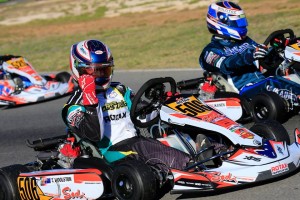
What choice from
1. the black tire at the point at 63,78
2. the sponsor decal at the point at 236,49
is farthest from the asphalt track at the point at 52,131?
the sponsor decal at the point at 236,49

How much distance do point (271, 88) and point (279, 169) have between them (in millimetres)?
2726

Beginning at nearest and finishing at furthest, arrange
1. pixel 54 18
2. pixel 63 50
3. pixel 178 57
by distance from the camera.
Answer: pixel 178 57 → pixel 63 50 → pixel 54 18

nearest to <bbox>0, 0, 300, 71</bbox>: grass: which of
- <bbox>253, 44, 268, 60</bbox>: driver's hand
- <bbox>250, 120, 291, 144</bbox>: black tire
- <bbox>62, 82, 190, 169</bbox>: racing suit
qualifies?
<bbox>253, 44, 268, 60</bbox>: driver's hand

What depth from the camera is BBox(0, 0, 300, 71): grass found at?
47.2ft

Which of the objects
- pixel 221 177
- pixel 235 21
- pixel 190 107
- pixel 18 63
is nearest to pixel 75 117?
pixel 190 107

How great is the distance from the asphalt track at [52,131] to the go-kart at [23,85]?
12 centimetres

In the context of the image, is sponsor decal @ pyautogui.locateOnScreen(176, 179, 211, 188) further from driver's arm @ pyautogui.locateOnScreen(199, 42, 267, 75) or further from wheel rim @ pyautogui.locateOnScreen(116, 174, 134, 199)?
driver's arm @ pyautogui.locateOnScreen(199, 42, 267, 75)

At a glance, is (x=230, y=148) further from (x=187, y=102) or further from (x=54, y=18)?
(x=54, y=18)

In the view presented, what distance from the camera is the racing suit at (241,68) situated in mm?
7738

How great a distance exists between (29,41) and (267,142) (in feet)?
54.4

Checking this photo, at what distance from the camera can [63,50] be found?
58.1 feet

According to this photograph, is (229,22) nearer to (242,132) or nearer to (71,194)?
(242,132)

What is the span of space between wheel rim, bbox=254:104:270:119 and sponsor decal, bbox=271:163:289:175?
2.31 metres

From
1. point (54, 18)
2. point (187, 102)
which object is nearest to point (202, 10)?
point (54, 18)
